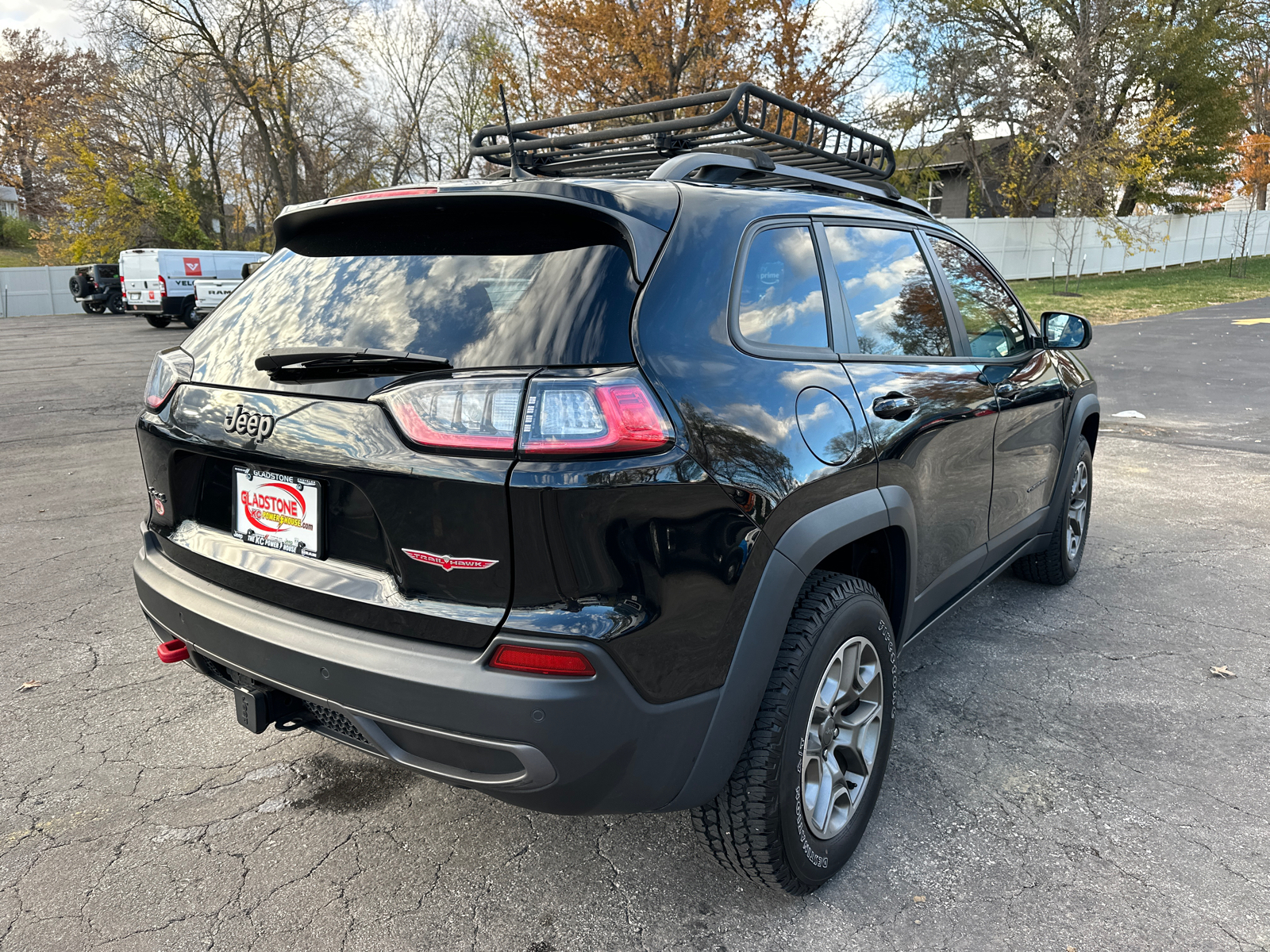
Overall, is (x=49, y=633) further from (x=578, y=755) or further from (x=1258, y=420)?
(x=1258, y=420)

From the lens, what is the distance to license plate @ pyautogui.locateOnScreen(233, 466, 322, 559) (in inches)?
79.4

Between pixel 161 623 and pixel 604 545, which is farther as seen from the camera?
pixel 161 623

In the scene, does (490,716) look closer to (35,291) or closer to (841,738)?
(841,738)

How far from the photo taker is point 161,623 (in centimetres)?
237

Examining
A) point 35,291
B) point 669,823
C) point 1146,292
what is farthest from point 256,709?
point 35,291

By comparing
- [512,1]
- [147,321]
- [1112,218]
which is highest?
[512,1]

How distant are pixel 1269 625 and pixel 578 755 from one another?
12.4 ft

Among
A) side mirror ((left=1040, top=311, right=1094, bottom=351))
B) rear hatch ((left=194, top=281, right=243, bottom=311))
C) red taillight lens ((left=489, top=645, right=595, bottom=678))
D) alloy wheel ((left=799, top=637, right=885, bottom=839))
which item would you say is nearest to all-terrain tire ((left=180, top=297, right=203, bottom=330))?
rear hatch ((left=194, top=281, right=243, bottom=311))

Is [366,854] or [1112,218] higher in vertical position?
[1112,218]

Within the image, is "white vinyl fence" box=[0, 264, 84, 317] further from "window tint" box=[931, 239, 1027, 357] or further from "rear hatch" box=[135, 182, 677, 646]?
"window tint" box=[931, 239, 1027, 357]

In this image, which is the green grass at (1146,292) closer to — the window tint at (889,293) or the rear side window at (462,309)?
the window tint at (889,293)

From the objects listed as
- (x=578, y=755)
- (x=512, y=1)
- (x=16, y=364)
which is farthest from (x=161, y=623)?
(x=512, y=1)

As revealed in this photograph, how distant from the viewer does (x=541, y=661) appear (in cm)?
175

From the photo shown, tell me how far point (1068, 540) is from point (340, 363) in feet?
12.5
